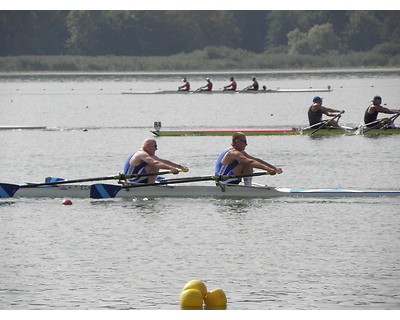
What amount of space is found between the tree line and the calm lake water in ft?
190

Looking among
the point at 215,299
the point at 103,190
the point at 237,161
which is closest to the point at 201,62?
the point at 103,190

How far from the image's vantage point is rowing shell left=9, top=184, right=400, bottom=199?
20266 millimetres

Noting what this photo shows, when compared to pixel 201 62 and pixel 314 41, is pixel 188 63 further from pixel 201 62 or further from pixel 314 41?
pixel 314 41

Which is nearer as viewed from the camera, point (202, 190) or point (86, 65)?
point (202, 190)

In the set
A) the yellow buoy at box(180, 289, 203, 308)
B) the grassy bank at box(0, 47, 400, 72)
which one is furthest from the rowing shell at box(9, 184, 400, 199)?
the grassy bank at box(0, 47, 400, 72)

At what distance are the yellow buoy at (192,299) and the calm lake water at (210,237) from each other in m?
0.31

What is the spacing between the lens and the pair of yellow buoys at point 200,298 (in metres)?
12.3

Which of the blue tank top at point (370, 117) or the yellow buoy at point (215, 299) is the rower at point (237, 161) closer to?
the yellow buoy at point (215, 299)

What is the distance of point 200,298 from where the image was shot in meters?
12.4

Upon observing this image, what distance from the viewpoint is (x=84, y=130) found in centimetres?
4144

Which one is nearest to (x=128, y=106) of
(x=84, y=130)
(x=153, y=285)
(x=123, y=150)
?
(x=84, y=130)

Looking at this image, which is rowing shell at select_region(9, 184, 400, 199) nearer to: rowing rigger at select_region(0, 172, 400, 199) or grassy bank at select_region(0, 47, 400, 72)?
rowing rigger at select_region(0, 172, 400, 199)

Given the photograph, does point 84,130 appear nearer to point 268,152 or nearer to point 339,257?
point 268,152

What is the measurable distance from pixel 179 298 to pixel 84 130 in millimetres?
29194
